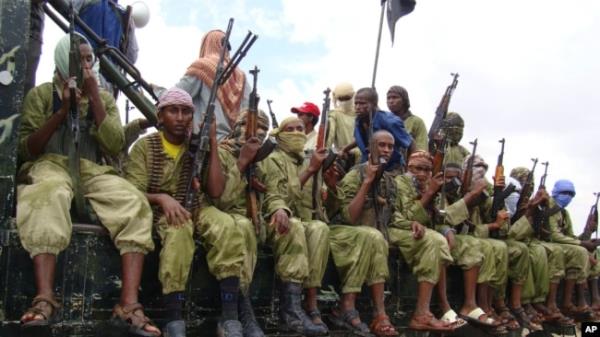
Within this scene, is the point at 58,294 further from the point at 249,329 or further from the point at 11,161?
the point at 249,329

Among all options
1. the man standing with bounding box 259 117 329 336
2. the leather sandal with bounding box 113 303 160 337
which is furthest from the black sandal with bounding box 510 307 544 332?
the leather sandal with bounding box 113 303 160 337

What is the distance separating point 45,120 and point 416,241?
3.33m

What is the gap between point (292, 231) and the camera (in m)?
5.01

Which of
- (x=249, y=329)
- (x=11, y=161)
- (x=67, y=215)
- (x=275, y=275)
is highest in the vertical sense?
(x=11, y=161)

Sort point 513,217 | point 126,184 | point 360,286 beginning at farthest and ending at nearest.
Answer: point 513,217
point 360,286
point 126,184

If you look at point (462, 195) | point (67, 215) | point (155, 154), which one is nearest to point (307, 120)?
point (462, 195)

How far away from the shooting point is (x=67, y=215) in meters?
3.86

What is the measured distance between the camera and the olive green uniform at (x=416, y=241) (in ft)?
20.1

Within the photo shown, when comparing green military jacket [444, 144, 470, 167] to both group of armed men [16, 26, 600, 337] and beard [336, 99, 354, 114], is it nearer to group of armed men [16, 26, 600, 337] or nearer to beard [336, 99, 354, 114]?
group of armed men [16, 26, 600, 337]

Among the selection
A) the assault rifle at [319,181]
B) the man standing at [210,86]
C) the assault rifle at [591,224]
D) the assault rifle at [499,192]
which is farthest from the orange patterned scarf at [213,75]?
the assault rifle at [591,224]

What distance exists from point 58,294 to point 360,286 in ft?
7.86

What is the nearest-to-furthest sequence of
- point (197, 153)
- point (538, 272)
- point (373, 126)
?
point (197, 153) < point (373, 126) < point (538, 272)

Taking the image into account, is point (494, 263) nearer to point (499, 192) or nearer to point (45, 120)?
point (499, 192)

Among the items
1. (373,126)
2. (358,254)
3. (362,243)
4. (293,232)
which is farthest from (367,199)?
(293,232)
